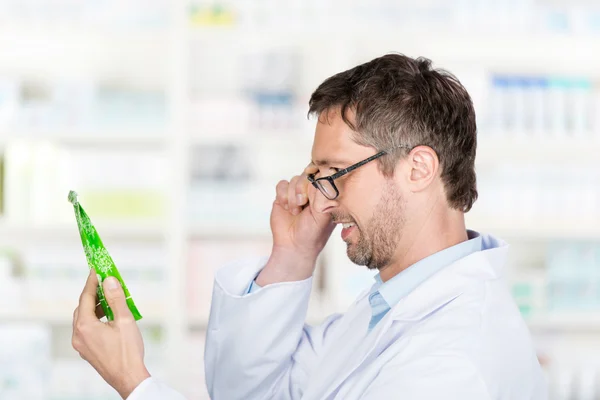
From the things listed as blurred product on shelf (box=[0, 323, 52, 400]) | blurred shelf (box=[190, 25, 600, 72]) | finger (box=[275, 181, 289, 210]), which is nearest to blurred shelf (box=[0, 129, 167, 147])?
blurred shelf (box=[190, 25, 600, 72])

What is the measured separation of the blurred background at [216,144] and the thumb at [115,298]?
1.65 metres

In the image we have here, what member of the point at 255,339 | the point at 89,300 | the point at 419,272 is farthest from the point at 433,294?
the point at 89,300

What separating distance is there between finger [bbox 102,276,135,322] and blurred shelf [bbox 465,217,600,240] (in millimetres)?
1895

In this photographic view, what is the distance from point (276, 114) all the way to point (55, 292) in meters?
1.03

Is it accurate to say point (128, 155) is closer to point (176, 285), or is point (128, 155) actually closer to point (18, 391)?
point (176, 285)

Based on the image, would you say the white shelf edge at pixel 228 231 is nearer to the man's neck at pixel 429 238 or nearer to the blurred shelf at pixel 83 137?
the blurred shelf at pixel 83 137

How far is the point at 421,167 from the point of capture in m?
1.26

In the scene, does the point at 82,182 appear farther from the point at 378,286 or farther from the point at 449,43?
the point at 378,286

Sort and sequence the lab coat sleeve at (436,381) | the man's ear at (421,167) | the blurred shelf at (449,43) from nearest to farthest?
the lab coat sleeve at (436,381)
the man's ear at (421,167)
the blurred shelf at (449,43)

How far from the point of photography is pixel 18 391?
2623 millimetres

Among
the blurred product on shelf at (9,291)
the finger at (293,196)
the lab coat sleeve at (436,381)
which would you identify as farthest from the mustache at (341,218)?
the blurred product on shelf at (9,291)

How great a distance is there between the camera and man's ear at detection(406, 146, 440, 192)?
126 cm

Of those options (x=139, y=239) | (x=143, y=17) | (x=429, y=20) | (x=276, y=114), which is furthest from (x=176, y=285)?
(x=429, y=20)

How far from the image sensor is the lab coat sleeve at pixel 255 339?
142cm
